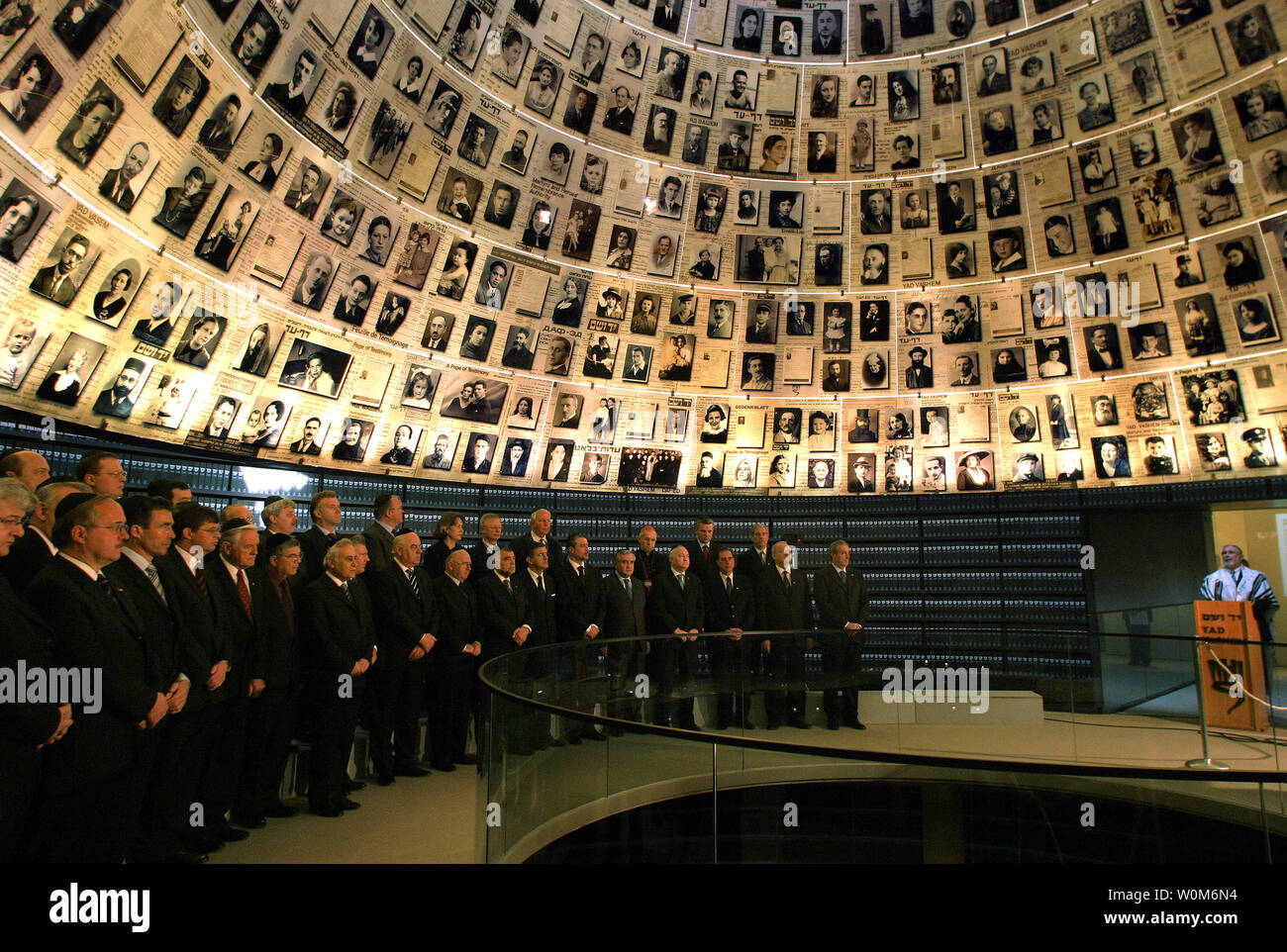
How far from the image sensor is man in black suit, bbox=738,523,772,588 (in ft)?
26.2

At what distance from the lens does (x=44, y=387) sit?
5535mm

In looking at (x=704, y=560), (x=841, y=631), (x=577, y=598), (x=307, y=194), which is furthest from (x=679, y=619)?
(x=307, y=194)

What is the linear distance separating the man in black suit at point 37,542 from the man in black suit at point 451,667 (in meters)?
2.64

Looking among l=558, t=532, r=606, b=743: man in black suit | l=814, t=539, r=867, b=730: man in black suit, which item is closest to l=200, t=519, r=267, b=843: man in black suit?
l=558, t=532, r=606, b=743: man in black suit

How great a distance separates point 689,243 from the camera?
33.9ft

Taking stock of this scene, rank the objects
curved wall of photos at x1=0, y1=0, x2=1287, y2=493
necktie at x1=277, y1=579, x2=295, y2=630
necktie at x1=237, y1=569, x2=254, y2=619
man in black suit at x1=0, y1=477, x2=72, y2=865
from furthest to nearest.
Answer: curved wall of photos at x1=0, y1=0, x2=1287, y2=493, necktie at x1=277, y1=579, x2=295, y2=630, necktie at x1=237, y1=569, x2=254, y2=619, man in black suit at x1=0, y1=477, x2=72, y2=865

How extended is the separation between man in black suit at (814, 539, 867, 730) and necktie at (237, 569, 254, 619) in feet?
15.1

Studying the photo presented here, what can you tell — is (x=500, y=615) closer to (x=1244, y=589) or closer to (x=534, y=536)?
(x=534, y=536)

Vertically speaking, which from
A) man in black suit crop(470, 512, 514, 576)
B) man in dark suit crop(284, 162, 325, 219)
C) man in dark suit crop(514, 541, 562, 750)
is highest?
man in dark suit crop(284, 162, 325, 219)

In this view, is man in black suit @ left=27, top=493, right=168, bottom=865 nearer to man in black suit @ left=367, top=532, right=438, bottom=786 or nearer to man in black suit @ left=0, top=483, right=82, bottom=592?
man in black suit @ left=0, top=483, right=82, bottom=592

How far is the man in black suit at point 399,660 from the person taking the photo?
5305 mm

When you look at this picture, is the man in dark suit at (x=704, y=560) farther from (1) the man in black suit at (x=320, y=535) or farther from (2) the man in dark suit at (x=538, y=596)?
(1) the man in black suit at (x=320, y=535)
